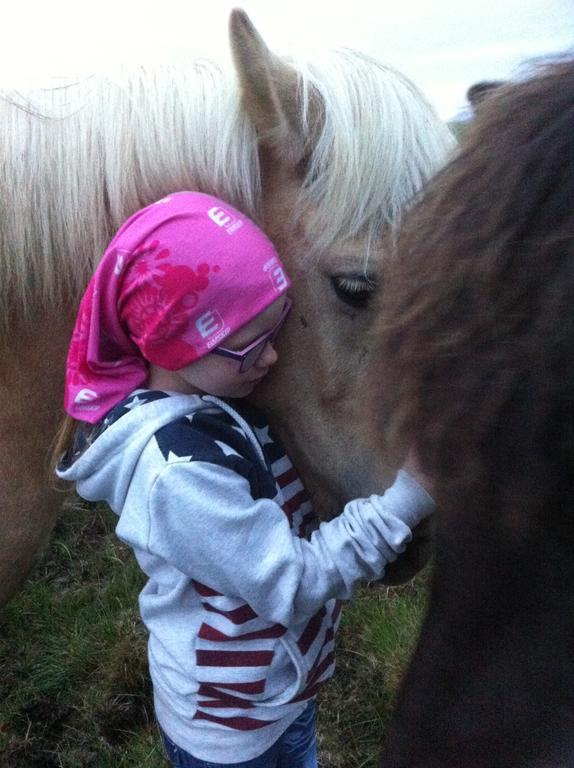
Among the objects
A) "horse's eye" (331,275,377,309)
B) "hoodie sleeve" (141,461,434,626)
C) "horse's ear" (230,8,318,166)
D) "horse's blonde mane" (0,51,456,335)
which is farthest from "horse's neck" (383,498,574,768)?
"horse's ear" (230,8,318,166)

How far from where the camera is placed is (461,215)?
→ 34.1 inches

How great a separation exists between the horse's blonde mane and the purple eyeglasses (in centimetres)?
22

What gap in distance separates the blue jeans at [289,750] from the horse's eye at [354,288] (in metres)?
0.96

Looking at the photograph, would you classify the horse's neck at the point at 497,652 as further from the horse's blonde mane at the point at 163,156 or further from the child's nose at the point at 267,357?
the horse's blonde mane at the point at 163,156

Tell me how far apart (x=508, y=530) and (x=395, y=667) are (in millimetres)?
2045

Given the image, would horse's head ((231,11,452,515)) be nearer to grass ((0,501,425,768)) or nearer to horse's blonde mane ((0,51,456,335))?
horse's blonde mane ((0,51,456,335))

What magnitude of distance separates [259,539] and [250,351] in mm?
332

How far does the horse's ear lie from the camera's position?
143 centimetres

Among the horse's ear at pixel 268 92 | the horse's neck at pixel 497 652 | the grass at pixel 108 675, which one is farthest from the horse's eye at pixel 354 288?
the grass at pixel 108 675

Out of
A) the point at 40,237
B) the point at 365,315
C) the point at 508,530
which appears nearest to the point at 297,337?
the point at 365,315

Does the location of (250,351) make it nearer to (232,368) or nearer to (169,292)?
(232,368)

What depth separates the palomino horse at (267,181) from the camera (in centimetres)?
146

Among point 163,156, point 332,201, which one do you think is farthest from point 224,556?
point 163,156

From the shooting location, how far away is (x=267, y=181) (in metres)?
1.57
